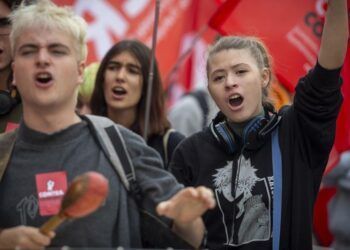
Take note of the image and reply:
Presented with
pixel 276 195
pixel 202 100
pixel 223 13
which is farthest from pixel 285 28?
pixel 276 195

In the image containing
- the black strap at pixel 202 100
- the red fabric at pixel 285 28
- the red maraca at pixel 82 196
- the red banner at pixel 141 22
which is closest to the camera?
the red maraca at pixel 82 196

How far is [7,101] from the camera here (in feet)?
13.6

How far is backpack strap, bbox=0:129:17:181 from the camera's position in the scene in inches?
127

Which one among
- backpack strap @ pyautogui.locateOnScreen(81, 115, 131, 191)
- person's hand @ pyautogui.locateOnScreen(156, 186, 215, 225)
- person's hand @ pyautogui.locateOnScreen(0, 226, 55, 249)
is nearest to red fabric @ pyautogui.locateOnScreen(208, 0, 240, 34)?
backpack strap @ pyautogui.locateOnScreen(81, 115, 131, 191)

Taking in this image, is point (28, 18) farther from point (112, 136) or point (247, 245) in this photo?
point (247, 245)

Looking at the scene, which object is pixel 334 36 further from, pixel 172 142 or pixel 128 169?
pixel 172 142

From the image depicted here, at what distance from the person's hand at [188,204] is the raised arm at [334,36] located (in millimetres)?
1007

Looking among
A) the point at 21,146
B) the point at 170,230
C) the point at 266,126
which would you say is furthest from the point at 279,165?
the point at 21,146

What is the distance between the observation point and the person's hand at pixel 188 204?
2.93 metres

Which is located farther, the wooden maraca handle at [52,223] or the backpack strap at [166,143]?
the backpack strap at [166,143]

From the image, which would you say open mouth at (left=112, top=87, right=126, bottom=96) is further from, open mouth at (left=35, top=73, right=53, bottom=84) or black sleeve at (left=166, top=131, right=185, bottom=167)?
open mouth at (left=35, top=73, right=53, bottom=84)

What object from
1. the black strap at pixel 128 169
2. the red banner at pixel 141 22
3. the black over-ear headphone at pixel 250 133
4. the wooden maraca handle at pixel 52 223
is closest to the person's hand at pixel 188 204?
the black strap at pixel 128 169

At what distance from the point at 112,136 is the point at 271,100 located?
3.97 ft

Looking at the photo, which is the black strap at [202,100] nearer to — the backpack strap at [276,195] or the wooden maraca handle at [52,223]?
Result: the backpack strap at [276,195]
